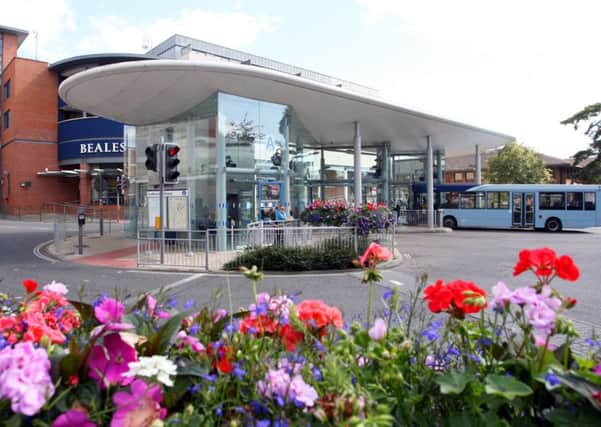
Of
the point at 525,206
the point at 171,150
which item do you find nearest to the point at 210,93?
the point at 171,150

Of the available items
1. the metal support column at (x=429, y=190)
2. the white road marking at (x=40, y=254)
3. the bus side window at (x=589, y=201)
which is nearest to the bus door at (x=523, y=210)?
the bus side window at (x=589, y=201)

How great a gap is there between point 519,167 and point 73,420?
46749 millimetres

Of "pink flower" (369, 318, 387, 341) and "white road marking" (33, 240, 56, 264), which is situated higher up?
"pink flower" (369, 318, 387, 341)

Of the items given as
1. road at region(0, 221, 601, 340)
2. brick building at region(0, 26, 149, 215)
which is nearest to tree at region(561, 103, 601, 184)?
road at region(0, 221, 601, 340)

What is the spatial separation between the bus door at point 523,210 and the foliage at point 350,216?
13.6m

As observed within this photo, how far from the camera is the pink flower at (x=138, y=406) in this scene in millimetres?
1224

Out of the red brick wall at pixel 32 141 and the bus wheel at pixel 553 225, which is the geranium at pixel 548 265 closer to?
the bus wheel at pixel 553 225

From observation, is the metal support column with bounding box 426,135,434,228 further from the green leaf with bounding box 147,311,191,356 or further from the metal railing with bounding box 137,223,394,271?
the green leaf with bounding box 147,311,191,356

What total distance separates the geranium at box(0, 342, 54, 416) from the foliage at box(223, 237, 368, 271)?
9432mm

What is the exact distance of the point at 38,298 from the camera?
2.11 meters

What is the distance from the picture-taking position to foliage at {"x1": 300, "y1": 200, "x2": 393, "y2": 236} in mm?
11961

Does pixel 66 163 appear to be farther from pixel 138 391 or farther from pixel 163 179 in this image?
pixel 138 391

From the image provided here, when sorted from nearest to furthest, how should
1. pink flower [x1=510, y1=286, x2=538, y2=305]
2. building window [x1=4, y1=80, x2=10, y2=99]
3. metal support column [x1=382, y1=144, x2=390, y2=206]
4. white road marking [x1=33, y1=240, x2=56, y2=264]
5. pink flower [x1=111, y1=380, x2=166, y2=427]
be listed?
pink flower [x1=111, y1=380, x2=166, y2=427] < pink flower [x1=510, y1=286, x2=538, y2=305] < white road marking [x1=33, y1=240, x2=56, y2=264] < metal support column [x1=382, y1=144, x2=390, y2=206] < building window [x1=4, y1=80, x2=10, y2=99]

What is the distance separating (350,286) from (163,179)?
19.3ft
